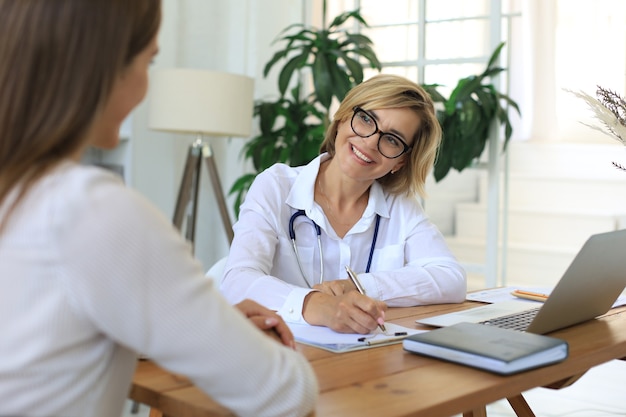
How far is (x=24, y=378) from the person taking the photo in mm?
874

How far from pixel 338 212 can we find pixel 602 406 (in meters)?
1.96

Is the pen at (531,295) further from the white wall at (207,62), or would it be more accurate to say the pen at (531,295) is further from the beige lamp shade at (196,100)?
the white wall at (207,62)

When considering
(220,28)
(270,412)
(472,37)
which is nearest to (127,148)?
(220,28)

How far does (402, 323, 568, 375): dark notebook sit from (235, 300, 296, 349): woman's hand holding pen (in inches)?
8.9

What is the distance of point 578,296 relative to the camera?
1.69 metres

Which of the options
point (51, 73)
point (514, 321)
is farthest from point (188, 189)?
point (51, 73)

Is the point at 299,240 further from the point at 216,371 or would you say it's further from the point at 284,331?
the point at 216,371

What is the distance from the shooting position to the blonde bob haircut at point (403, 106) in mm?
2281

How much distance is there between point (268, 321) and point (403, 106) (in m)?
1.10

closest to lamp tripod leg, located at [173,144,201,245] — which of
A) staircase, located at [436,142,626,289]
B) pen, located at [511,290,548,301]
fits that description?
pen, located at [511,290,548,301]

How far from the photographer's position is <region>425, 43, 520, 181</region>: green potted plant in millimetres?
4191

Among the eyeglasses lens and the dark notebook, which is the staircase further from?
the dark notebook

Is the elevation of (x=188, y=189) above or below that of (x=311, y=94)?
below

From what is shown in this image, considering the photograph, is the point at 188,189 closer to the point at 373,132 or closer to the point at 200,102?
the point at 200,102
